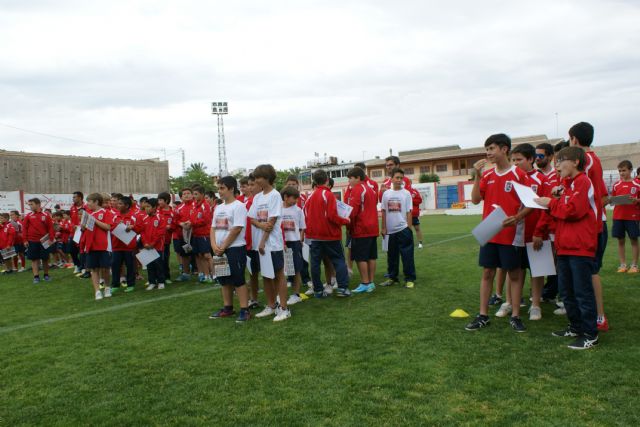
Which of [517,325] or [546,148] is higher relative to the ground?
[546,148]

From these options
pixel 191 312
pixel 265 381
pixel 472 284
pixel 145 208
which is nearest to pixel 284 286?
pixel 191 312

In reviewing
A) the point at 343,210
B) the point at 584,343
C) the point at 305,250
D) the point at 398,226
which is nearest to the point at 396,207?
the point at 398,226

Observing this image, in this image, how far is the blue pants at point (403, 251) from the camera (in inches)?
314

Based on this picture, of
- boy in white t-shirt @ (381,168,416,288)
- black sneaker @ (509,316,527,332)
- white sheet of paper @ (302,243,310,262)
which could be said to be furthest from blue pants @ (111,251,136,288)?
black sneaker @ (509,316,527,332)

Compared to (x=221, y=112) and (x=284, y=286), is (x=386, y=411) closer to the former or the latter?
(x=284, y=286)

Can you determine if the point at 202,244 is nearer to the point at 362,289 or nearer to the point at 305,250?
the point at 305,250

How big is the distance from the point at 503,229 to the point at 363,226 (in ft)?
9.29

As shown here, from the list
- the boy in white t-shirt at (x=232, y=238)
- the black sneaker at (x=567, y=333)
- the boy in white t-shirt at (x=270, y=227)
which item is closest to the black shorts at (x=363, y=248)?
the boy in white t-shirt at (x=270, y=227)

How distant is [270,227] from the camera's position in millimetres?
6012

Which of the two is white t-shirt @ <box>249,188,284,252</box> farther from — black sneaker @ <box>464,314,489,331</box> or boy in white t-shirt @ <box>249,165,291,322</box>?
black sneaker @ <box>464,314,489,331</box>

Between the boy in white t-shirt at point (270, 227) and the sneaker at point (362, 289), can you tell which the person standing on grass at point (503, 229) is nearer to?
the boy in white t-shirt at point (270, 227)

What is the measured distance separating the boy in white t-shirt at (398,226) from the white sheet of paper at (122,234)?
4.98 m

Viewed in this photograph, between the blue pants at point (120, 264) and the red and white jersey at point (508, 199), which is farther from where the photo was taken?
the blue pants at point (120, 264)

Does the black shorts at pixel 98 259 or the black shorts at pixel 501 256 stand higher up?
the black shorts at pixel 501 256
